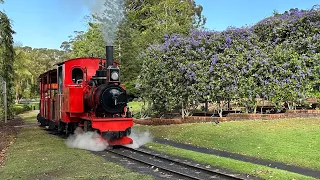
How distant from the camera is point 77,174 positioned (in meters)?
9.22

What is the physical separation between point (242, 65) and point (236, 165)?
9.77 meters

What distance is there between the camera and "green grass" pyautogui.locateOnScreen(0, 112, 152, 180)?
29.9 feet

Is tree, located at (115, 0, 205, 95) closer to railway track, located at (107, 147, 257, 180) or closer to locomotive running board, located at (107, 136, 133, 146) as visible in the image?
locomotive running board, located at (107, 136, 133, 146)

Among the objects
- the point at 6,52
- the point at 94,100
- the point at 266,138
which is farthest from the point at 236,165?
the point at 6,52

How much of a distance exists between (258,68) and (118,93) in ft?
27.1

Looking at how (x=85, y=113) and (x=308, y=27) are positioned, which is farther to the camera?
(x=308, y=27)

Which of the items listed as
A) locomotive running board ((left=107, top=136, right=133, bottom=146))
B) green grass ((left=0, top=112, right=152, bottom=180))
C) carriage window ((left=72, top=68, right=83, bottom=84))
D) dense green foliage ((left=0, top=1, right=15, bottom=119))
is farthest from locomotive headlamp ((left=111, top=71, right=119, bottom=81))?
dense green foliage ((left=0, top=1, right=15, bottom=119))

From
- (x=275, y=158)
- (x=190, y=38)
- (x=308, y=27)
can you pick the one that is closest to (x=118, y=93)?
(x=275, y=158)

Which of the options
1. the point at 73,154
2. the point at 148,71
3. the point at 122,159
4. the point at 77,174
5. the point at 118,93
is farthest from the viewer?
the point at 148,71

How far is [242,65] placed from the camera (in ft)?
61.8

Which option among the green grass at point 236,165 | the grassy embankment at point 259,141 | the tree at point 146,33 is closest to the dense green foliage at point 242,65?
the grassy embankment at point 259,141

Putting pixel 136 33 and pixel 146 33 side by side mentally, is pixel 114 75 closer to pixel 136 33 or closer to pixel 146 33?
pixel 146 33

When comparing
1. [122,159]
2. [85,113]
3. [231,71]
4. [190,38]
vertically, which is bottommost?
[122,159]

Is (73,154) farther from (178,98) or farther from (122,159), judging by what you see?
(178,98)
